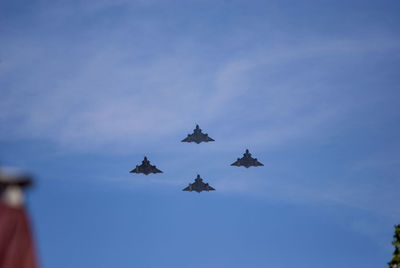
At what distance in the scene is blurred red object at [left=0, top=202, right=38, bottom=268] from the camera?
4.96 meters

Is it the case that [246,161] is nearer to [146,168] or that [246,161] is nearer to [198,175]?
A: [198,175]

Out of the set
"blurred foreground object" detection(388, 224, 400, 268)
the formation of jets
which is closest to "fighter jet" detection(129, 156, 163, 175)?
the formation of jets

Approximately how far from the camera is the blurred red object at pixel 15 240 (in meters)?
4.96

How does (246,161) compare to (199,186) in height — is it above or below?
above

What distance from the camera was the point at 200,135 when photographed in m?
51.6

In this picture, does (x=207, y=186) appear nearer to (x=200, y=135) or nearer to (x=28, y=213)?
(x=200, y=135)

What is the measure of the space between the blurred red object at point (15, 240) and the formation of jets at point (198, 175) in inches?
1826

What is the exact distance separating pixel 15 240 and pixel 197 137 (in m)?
46.6

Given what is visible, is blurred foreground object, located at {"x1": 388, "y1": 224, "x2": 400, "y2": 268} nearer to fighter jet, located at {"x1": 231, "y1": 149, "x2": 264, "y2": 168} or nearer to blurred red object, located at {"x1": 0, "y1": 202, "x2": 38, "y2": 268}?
blurred red object, located at {"x1": 0, "y1": 202, "x2": 38, "y2": 268}

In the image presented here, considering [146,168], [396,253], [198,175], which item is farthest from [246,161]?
[396,253]

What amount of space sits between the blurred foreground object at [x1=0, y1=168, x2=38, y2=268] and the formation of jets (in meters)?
46.4

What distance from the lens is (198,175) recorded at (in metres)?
53.6

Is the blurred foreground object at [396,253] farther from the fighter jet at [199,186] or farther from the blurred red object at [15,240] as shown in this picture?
the fighter jet at [199,186]

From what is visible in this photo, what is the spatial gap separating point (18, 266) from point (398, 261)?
22.5 meters
